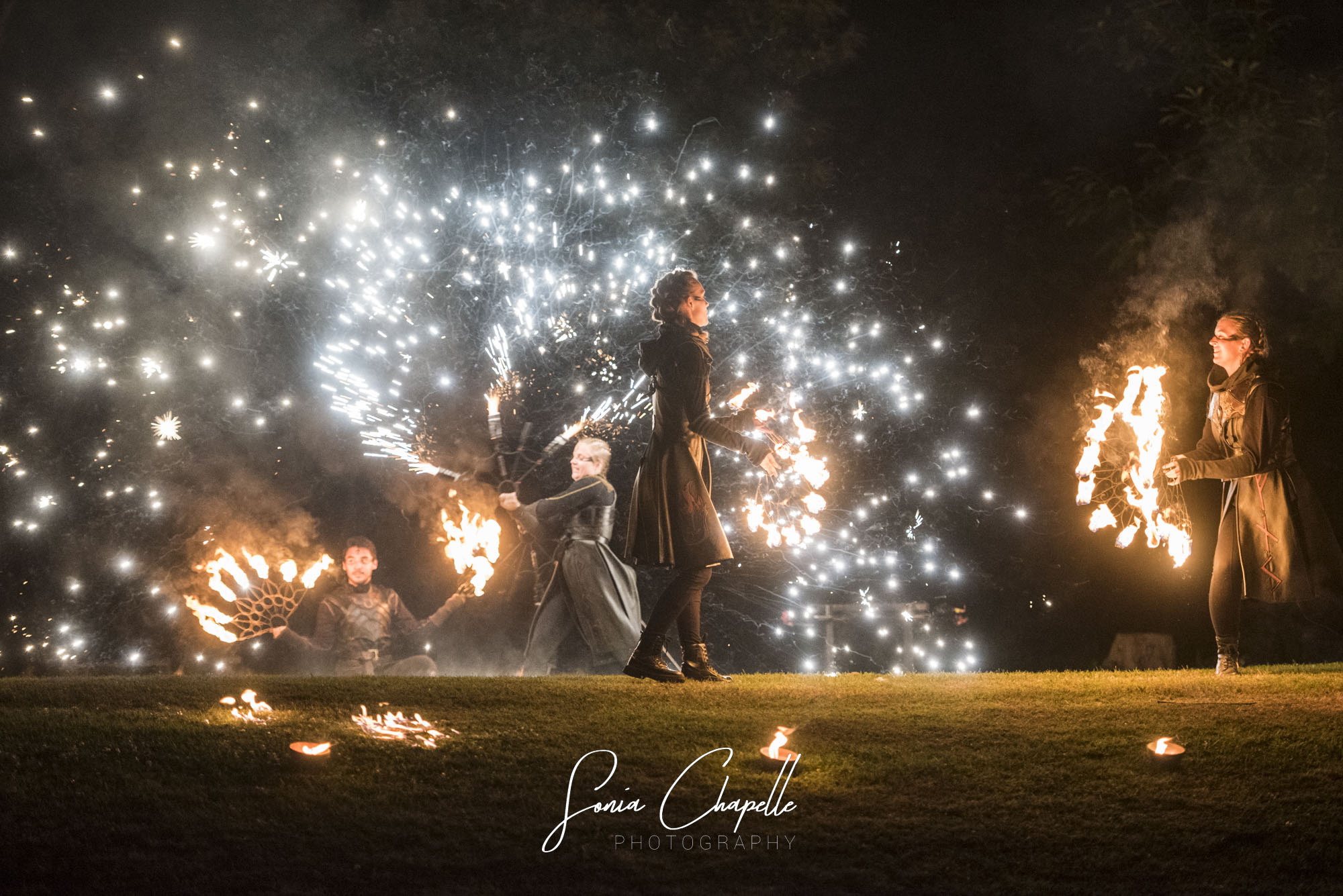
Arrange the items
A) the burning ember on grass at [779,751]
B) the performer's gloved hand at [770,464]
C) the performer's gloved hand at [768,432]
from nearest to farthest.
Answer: the burning ember on grass at [779,751], the performer's gloved hand at [770,464], the performer's gloved hand at [768,432]

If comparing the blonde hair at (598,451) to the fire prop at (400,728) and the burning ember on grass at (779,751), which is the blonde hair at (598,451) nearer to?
the fire prop at (400,728)

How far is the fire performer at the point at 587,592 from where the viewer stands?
33.7ft

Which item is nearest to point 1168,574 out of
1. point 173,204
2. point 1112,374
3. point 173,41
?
point 1112,374

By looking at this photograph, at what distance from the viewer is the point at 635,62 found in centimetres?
1414

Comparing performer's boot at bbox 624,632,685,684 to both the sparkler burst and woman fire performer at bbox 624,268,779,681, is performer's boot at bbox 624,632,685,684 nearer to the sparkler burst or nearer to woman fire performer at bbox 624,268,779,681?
woman fire performer at bbox 624,268,779,681

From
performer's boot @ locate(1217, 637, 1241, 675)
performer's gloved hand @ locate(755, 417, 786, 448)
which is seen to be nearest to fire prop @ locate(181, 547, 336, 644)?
performer's gloved hand @ locate(755, 417, 786, 448)

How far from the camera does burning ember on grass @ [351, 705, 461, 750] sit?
5531 millimetres

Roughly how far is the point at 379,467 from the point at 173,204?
407 cm

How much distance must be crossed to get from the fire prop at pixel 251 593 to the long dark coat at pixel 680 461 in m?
5.60

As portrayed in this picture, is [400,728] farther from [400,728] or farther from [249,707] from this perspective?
[249,707]

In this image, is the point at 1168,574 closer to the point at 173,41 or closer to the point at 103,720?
the point at 103,720

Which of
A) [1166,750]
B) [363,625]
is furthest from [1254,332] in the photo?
[363,625]

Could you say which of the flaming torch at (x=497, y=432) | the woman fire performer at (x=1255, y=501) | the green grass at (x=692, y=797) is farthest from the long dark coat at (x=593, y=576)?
the woman fire performer at (x=1255, y=501)
